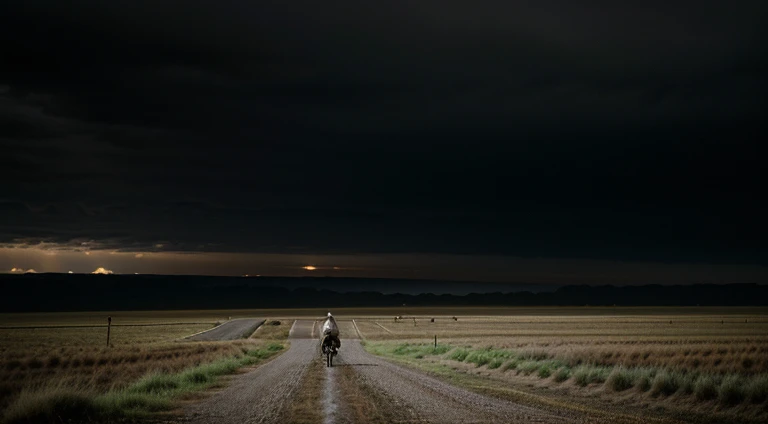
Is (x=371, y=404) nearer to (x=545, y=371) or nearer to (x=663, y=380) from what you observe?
(x=663, y=380)

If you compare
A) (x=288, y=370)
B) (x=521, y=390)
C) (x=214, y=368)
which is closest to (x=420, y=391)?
(x=521, y=390)

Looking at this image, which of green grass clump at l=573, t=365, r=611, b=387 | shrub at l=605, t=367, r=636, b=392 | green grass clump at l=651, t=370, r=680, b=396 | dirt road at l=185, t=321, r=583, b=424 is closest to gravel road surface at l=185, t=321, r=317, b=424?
dirt road at l=185, t=321, r=583, b=424

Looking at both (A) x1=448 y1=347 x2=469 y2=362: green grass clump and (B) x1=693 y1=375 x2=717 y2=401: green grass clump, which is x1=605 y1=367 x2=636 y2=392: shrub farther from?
(A) x1=448 y1=347 x2=469 y2=362: green grass clump

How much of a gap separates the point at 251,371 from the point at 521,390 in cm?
1431

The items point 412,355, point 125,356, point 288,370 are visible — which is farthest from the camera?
point 412,355

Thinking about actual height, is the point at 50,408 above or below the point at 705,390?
above

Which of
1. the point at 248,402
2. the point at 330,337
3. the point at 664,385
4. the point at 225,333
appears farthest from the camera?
the point at 225,333

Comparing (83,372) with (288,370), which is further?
(83,372)

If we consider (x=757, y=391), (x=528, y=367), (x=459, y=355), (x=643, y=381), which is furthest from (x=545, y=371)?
(x=459, y=355)

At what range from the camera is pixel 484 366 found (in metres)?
31.1

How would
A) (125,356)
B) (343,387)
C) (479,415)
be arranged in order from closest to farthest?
(479,415)
(343,387)
(125,356)

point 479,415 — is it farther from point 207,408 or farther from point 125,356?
point 125,356

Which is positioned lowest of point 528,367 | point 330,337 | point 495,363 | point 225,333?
point 225,333

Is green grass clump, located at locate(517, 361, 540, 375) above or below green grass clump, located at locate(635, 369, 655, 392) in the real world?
below
